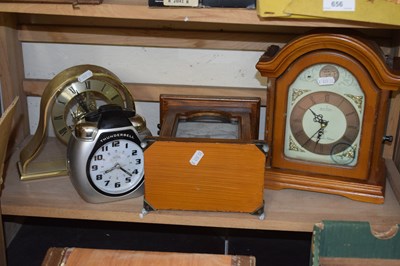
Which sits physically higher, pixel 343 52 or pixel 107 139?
pixel 343 52

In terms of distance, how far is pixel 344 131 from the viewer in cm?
117

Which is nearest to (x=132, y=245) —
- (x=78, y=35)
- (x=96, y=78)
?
(x=96, y=78)

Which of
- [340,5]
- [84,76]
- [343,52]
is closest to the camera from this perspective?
[340,5]

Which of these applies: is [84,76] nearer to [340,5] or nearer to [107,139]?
[107,139]

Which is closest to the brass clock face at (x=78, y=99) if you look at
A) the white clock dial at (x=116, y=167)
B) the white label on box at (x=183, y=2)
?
the white clock dial at (x=116, y=167)

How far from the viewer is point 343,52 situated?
1099mm

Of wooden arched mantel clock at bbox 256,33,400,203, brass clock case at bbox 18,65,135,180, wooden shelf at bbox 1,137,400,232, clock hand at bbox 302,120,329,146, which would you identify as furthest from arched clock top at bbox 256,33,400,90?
brass clock case at bbox 18,65,135,180

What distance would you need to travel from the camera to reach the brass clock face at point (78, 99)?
129cm

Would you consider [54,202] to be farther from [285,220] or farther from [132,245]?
[285,220]

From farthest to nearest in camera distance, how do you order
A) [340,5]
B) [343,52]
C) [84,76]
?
[84,76], [343,52], [340,5]

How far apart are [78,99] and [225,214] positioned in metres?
0.45

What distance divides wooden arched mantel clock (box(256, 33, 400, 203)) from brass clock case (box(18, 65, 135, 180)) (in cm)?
38

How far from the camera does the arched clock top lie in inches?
42.1

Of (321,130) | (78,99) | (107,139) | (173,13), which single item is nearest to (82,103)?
(78,99)
